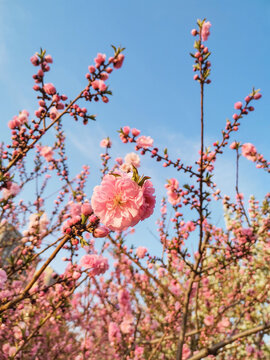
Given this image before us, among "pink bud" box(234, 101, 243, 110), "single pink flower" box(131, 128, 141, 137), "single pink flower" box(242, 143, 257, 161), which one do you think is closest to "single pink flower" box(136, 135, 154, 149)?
"single pink flower" box(131, 128, 141, 137)

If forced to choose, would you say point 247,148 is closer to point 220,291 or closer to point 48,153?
point 220,291

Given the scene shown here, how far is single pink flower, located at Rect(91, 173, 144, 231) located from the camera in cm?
125

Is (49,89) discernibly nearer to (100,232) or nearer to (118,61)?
(118,61)

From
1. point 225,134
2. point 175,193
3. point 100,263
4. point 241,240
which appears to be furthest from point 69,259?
point 241,240

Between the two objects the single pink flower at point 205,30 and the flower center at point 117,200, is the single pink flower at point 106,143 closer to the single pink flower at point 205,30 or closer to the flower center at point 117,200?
the single pink flower at point 205,30

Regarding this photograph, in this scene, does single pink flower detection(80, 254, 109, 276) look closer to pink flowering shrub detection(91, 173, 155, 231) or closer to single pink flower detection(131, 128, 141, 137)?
pink flowering shrub detection(91, 173, 155, 231)

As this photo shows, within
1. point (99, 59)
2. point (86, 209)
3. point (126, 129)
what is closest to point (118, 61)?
point (99, 59)

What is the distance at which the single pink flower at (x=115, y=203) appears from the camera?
1.25m

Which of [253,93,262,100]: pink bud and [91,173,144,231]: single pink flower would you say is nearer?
[91,173,144,231]: single pink flower

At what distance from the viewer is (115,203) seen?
4.20ft

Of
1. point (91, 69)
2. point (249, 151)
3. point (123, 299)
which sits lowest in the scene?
point (123, 299)

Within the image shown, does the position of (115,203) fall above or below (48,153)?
below

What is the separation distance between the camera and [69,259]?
2.73m

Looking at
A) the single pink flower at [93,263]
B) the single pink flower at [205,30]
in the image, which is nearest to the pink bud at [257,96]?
the single pink flower at [205,30]
